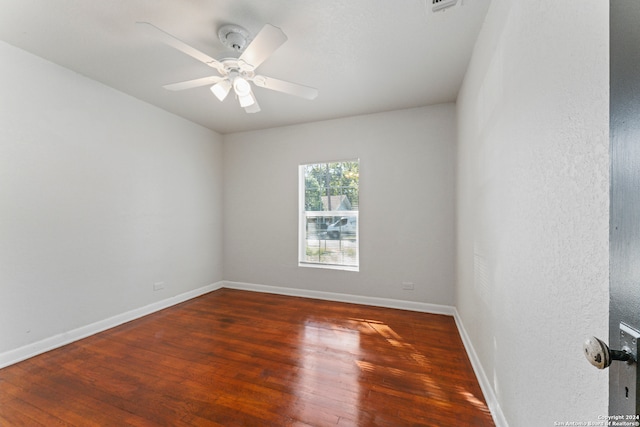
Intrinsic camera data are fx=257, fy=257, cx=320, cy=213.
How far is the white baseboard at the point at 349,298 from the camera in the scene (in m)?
3.23

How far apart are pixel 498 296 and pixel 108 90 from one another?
4.06 meters

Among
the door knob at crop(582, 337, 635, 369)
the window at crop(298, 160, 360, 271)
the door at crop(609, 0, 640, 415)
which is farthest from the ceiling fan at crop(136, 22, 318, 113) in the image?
the door knob at crop(582, 337, 635, 369)

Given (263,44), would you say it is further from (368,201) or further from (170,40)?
(368,201)

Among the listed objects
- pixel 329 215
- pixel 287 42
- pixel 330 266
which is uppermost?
pixel 287 42

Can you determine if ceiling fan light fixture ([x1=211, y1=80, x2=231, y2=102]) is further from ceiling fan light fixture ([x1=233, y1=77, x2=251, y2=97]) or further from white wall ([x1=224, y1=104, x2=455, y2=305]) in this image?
white wall ([x1=224, y1=104, x2=455, y2=305])

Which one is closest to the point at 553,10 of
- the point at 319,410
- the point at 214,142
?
the point at 319,410

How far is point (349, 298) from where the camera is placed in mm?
3635

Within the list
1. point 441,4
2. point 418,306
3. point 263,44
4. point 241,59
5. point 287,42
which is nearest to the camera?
point 441,4

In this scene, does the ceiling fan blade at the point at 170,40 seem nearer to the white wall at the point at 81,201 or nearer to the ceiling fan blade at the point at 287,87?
the ceiling fan blade at the point at 287,87

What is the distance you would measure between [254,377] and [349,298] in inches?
75.9

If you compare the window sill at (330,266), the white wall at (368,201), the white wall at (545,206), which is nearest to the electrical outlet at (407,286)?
the white wall at (368,201)

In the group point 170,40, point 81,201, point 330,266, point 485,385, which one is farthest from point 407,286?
point 81,201

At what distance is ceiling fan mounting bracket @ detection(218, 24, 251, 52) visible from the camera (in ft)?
6.16

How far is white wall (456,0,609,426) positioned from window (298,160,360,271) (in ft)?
6.65
